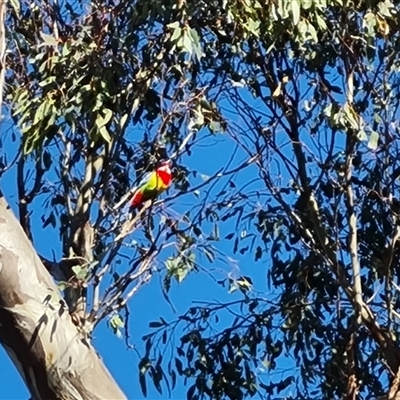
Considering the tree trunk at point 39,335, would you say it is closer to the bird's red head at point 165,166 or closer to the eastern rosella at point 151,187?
the eastern rosella at point 151,187

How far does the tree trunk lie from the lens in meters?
1.96

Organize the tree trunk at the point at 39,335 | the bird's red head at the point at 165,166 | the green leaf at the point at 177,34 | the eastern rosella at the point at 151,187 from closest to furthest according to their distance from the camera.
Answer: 1. the tree trunk at the point at 39,335
2. the green leaf at the point at 177,34
3. the eastern rosella at the point at 151,187
4. the bird's red head at the point at 165,166

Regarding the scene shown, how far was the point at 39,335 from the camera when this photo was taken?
1.98 meters

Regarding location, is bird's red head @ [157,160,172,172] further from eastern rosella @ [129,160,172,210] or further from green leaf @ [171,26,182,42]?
green leaf @ [171,26,182,42]

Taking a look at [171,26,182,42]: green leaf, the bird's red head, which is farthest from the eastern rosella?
[171,26,182,42]: green leaf

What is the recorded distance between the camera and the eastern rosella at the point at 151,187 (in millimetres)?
3916

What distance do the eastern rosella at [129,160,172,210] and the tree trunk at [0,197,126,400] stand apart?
5.98 feet

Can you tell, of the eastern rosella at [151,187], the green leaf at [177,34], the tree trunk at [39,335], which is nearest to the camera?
the tree trunk at [39,335]

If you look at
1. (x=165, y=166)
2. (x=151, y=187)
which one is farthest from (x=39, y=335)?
(x=165, y=166)

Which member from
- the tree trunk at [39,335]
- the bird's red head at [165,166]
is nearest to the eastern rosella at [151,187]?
the bird's red head at [165,166]

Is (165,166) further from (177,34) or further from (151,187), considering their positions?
(177,34)

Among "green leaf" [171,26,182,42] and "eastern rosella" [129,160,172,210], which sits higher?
"green leaf" [171,26,182,42]

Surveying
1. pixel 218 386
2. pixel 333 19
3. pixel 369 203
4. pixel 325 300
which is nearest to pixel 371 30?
pixel 333 19

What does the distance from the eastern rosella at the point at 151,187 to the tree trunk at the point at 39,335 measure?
1.82 metres
